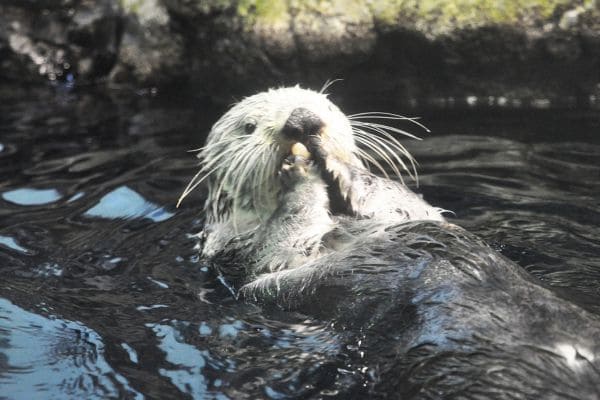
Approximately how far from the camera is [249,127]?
13.9 feet

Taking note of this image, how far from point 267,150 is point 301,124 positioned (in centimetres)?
26

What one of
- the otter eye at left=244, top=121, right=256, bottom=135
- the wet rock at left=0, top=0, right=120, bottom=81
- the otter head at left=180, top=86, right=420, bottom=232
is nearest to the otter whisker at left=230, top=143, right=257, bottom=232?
the otter head at left=180, top=86, right=420, bottom=232

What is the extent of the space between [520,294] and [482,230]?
1699 millimetres

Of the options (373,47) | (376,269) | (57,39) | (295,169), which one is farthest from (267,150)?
(57,39)

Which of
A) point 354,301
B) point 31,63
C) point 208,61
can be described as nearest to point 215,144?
point 354,301

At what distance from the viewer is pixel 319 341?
3.27 m

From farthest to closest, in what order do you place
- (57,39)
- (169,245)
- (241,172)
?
(57,39) < (169,245) < (241,172)

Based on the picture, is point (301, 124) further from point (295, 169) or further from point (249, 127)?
point (249, 127)

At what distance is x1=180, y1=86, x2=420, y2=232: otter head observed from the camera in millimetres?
3916

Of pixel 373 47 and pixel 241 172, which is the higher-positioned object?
pixel 373 47

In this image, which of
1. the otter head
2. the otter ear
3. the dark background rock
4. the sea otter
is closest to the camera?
the sea otter

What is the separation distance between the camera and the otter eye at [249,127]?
13.8 feet

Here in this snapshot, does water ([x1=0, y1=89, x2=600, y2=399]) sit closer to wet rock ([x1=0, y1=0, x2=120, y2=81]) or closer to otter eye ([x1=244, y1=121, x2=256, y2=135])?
otter eye ([x1=244, y1=121, x2=256, y2=135])

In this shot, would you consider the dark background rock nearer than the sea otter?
No
